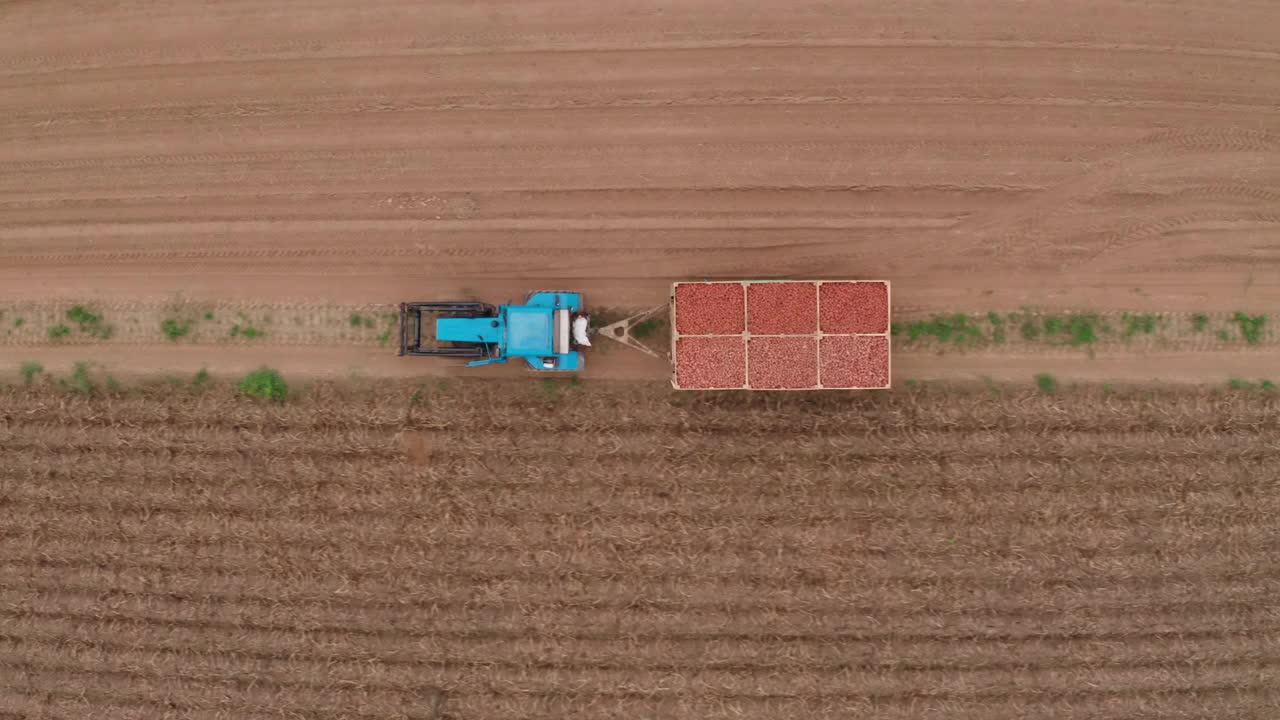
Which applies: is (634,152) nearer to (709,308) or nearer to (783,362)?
(709,308)

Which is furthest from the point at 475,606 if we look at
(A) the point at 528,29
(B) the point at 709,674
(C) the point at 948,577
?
(A) the point at 528,29

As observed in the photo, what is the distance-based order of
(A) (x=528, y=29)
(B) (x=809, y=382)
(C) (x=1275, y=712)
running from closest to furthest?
(B) (x=809, y=382) → (C) (x=1275, y=712) → (A) (x=528, y=29)

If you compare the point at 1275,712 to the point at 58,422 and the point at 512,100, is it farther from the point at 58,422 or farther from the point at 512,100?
the point at 58,422

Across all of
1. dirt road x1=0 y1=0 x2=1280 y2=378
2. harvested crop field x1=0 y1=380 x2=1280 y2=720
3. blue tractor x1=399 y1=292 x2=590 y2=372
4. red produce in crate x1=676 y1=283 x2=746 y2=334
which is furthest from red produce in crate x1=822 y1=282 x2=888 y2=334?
blue tractor x1=399 y1=292 x2=590 y2=372

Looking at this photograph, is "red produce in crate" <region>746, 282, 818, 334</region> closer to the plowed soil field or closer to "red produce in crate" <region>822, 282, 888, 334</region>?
"red produce in crate" <region>822, 282, 888, 334</region>

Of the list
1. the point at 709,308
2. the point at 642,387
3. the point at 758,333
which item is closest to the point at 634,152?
the point at 709,308

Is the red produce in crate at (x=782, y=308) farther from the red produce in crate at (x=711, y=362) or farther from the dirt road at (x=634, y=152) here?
the dirt road at (x=634, y=152)
